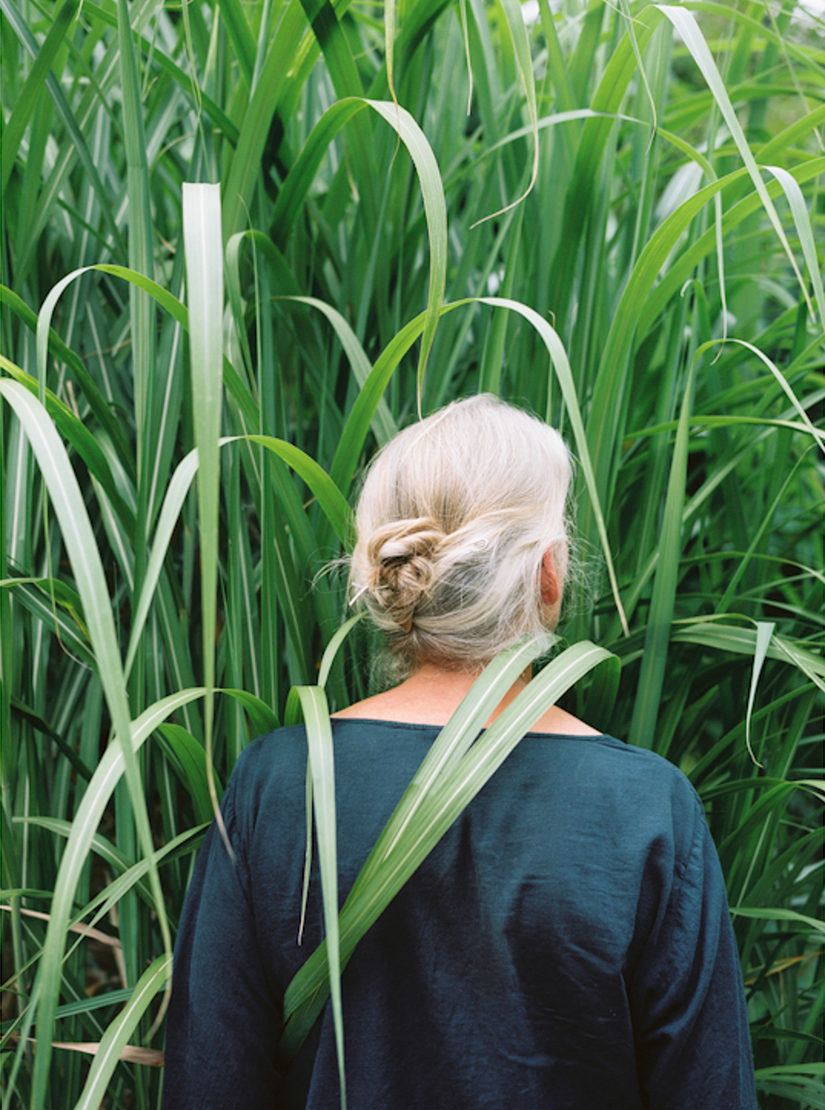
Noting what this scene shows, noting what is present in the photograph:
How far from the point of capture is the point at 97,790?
56 cm

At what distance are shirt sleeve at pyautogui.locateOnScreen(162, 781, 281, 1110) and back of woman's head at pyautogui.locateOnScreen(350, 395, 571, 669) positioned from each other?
244 millimetres

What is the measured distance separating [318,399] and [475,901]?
22.2 inches

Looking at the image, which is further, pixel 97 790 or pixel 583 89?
pixel 583 89

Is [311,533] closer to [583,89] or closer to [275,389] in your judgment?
[275,389]

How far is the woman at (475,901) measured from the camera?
614 mm

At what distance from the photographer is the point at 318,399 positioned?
37.2 inches

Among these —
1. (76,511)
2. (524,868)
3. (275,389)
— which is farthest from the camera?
(275,389)

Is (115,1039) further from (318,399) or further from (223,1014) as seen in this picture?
(318,399)

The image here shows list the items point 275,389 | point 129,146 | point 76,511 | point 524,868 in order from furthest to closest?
point 275,389
point 129,146
point 524,868
point 76,511

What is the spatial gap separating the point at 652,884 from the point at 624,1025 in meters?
0.11

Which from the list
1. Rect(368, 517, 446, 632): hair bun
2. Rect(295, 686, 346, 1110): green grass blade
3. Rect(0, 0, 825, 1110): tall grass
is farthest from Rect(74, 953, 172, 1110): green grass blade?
Rect(368, 517, 446, 632): hair bun

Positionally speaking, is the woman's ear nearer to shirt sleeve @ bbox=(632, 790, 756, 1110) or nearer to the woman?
the woman

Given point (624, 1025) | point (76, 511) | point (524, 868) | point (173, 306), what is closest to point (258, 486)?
point (173, 306)

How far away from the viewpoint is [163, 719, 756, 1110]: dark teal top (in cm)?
61
